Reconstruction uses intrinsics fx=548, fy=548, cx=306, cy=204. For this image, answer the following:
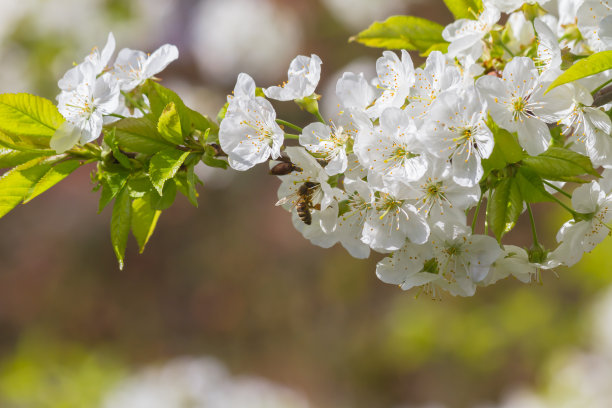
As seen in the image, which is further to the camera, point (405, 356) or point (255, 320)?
point (255, 320)

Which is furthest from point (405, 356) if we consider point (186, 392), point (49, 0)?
point (49, 0)

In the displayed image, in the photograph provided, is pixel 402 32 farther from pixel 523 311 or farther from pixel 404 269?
pixel 523 311

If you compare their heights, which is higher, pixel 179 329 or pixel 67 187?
pixel 67 187

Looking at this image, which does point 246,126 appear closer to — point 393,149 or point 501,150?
point 393,149

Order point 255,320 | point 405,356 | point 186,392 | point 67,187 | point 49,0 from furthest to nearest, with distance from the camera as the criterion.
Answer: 1. point 67,187
2. point 255,320
3. point 405,356
4. point 49,0
5. point 186,392

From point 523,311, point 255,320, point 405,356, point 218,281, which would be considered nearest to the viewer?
point 523,311

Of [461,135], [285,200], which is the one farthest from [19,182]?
[461,135]

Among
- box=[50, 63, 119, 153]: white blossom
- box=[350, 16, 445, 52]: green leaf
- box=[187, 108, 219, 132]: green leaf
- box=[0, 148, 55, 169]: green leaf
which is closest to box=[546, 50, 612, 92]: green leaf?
box=[350, 16, 445, 52]: green leaf
